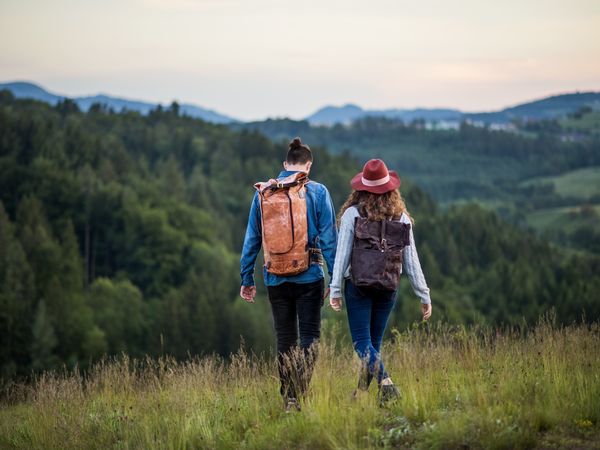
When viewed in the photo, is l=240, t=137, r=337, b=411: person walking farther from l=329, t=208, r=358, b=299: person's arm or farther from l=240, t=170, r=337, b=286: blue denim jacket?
l=329, t=208, r=358, b=299: person's arm

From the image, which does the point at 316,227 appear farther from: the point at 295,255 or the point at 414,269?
the point at 414,269

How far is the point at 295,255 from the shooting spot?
20.9 feet

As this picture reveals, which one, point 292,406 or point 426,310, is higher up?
point 426,310

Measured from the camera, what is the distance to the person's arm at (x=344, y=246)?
20.8 feet

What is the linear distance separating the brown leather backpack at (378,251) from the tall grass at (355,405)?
2.07 feet

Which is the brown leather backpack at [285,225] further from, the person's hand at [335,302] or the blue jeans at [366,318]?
the blue jeans at [366,318]

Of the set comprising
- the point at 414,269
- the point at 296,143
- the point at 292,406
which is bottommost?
the point at 292,406

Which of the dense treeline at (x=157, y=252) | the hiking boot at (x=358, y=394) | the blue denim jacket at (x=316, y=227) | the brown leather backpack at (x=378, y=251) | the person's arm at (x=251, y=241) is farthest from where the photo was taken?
the dense treeline at (x=157, y=252)

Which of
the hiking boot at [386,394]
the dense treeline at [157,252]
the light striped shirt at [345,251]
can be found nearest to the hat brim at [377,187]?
the light striped shirt at [345,251]

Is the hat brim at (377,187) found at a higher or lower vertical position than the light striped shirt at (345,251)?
higher

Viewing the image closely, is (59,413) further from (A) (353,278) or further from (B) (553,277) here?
(B) (553,277)

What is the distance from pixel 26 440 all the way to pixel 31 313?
52.4 m

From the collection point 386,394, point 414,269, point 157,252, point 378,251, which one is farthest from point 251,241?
point 157,252

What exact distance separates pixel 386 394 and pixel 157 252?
255ft
